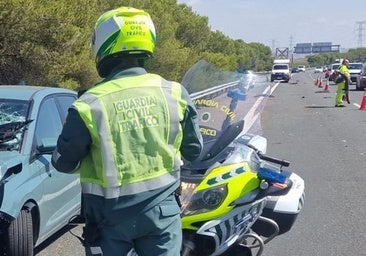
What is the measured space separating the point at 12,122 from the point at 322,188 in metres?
4.44

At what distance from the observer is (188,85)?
13.6 ft

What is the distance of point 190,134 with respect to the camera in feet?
9.39

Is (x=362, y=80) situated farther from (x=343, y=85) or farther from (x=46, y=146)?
(x=46, y=146)

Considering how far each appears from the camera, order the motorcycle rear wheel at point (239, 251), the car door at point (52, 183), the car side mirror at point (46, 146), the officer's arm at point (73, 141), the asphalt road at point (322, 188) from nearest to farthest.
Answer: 1. the officer's arm at point (73, 141)
2. the motorcycle rear wheel at point (239, 251)
3. the car side mirror at point (46, 146)
4. the car door at point (52, 183)
5. the asphalt road at point (322, 188)

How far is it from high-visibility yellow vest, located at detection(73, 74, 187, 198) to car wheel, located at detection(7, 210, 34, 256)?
82.0 inches

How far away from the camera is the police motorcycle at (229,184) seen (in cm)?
352

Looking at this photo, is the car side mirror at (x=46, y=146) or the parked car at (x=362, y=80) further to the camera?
the parked car at (x=362, y=80)

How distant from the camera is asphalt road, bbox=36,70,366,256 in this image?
18.2 ft

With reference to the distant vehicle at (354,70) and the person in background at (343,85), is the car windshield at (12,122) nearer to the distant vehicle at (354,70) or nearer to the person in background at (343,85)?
the person in background at (343,85)

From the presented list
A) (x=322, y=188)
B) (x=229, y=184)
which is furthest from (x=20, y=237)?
(x=322, y=188)

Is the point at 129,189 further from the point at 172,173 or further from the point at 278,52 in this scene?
the point at 278,52

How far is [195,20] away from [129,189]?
112 feet

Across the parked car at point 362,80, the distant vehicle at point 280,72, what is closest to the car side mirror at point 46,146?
the parked car at point 362,80

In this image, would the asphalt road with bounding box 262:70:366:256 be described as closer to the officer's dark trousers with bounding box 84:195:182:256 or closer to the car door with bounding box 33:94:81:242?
the car door with bounding box 33:94:81:242
